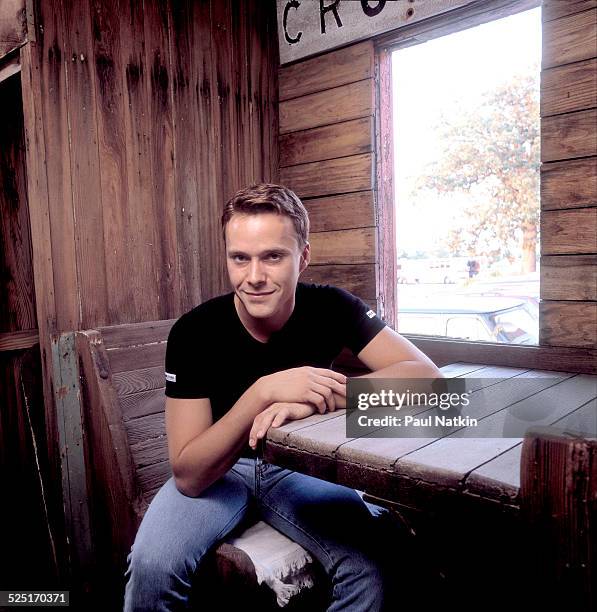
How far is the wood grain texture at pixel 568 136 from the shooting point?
2.33 m

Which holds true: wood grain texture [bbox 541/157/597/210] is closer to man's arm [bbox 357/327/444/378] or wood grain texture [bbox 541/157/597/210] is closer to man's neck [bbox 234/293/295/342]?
man's arm [bbox 357/327/444/378]

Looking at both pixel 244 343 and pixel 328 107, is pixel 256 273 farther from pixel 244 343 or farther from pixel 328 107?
pixel 328 107

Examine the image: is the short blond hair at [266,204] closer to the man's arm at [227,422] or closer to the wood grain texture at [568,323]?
the man's arm at [227,422]

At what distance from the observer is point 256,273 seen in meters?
1.88

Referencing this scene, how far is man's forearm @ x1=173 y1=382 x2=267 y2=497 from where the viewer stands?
1.65 meters

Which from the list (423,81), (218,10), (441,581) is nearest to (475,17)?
(423,81)

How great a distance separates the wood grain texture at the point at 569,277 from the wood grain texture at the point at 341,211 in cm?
97

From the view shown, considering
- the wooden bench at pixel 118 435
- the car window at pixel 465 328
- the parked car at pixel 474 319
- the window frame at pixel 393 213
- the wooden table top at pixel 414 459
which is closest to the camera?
the wooden table top at pixel 414 459

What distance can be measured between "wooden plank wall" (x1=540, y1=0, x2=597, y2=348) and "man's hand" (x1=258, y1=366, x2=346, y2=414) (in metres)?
1.30

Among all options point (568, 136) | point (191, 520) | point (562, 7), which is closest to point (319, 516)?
point (191, 520)

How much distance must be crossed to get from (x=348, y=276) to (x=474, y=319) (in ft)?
2.37

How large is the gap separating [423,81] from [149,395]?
210 cm

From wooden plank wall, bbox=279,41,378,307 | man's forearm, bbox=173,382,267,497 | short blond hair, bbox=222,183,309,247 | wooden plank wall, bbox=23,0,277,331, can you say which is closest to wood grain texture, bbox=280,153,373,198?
wooden plank wall, bbox=279,41,378,307

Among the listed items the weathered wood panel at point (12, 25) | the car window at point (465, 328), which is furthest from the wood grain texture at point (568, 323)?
the weathered wood panel at point (12, 25)
